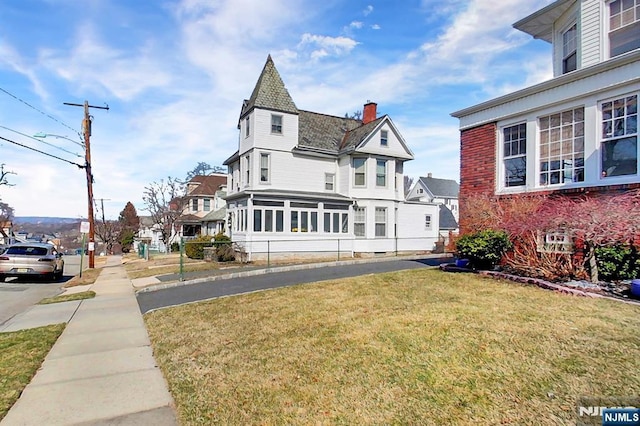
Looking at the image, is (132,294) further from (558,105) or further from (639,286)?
(558,105)

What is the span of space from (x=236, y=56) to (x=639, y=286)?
1422cm

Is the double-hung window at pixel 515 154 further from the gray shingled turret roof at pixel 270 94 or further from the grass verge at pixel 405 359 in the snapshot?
the gray shingled turret roof at pixel 270 94

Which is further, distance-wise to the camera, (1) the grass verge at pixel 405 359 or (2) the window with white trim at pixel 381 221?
(2) the window with white trim at pixel 381 221

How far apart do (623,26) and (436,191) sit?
1887 inches

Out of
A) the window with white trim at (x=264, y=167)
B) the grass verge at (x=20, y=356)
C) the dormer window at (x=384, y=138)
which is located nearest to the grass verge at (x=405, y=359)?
the grass verge at (x=20, y=356)

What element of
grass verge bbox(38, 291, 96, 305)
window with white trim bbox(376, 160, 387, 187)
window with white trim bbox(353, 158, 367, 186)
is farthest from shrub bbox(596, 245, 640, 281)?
window with white trim bbox(376, 160, 387, 187)

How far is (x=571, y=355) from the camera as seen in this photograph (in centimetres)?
400

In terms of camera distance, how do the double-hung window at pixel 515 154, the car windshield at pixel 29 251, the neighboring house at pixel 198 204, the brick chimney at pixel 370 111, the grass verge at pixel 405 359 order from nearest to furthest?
1. the grass verge at pixel 405 359
2. the double-hung window at pixel 515 154
3. the car windshield at pixel 29 251
4. the brick chimney at pixel 370 111
5. the neighboring house at pixel 198 204

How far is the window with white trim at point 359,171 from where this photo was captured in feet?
73.7

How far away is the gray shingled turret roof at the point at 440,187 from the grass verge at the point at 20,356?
5433cm

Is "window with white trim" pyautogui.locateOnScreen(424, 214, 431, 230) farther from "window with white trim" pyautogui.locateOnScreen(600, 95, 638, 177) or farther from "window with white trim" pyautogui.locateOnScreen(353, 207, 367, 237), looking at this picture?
"window with white trim" pyautogui.locateOnScreen(600, 95, 638, 177)

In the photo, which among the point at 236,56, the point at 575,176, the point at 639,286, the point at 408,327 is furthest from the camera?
the point at 236,56

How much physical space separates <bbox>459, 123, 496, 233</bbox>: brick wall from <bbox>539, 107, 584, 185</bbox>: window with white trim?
144 cm

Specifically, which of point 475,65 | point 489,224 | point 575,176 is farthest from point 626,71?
point 475,65
